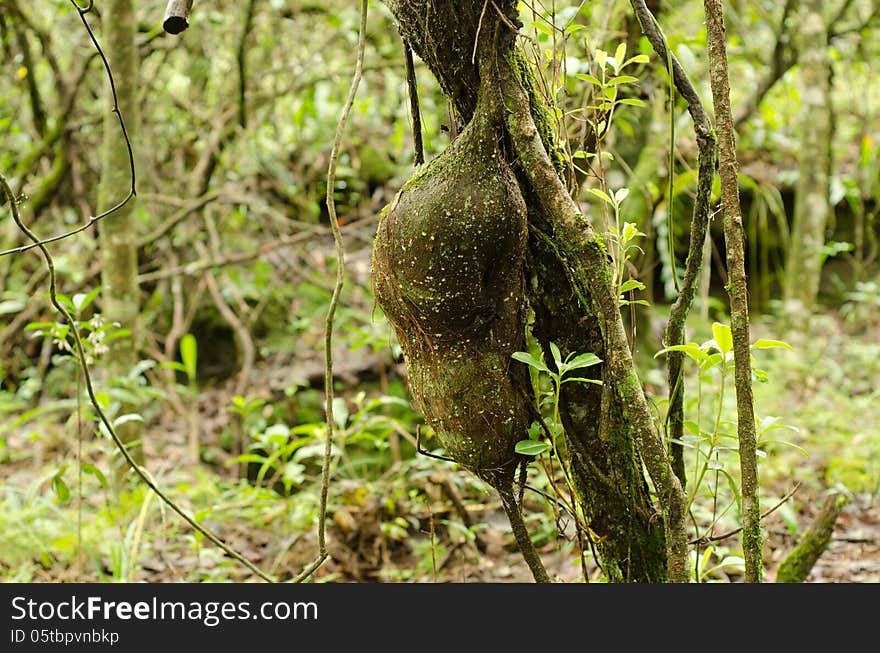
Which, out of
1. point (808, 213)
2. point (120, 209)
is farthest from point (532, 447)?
point (808, 213)

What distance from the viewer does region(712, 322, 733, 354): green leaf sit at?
1280 millimetres

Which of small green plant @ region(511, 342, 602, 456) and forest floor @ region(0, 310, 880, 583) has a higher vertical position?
forest floor @ region(0, 310, 880, 583)

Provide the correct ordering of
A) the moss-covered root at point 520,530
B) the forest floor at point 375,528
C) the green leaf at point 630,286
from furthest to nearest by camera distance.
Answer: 1. the forest floor at point 375,528
2. the moss-covered root at point 520,530
3. the green leaf at point 630,286

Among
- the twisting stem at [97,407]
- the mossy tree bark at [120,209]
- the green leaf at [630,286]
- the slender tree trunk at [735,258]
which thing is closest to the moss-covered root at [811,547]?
the slender tree trunk at [735,258]

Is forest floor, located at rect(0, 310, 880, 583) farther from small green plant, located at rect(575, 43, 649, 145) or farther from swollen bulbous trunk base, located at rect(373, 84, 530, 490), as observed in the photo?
small green plant, located at rect(575, 43, 649, 145)

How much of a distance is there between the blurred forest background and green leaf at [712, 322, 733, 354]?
1.16 meters

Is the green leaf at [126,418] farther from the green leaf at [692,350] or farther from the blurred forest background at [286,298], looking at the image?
the green leaf at [692,350]

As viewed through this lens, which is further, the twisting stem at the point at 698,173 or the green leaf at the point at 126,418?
the green leaf at the point at 126,418

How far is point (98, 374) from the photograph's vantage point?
3590 millimetres

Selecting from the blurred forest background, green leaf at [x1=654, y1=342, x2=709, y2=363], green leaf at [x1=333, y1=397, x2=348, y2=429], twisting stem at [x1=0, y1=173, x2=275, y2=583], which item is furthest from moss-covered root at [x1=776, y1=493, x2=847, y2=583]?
green leaf at [x1=333, y1=397, x2=348, y2=429]

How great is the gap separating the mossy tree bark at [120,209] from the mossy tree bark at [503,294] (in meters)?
2.19

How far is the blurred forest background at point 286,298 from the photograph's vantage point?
2.95m

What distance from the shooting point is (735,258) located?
4.03ft

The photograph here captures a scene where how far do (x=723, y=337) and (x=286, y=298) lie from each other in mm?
4447
